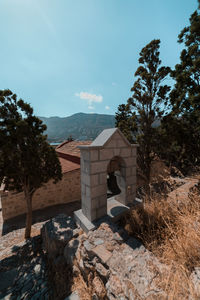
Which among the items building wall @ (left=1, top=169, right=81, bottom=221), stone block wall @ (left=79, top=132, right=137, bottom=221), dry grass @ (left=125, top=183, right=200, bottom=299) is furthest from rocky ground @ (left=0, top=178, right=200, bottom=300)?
building wall @ (left=1, top=169, right=81, bottom=221)

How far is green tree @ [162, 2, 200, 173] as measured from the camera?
6.77 metres

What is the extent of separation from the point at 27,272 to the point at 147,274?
3825mm

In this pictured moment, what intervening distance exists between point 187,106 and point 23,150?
9539mm

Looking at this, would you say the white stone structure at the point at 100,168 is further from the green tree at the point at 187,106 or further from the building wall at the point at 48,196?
the building wall at the point at 48,196

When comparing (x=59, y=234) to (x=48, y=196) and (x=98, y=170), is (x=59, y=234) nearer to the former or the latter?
(x=98, y=170)

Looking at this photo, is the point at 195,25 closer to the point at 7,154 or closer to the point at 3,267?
the point at 7,154

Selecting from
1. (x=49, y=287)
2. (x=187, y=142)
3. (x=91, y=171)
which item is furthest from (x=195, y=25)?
(x=49, y=287)

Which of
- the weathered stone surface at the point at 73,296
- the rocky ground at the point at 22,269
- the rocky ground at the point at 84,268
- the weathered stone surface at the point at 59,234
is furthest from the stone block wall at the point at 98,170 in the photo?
the rocky ground at the point at 22,269

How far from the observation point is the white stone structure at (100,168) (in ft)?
11.1

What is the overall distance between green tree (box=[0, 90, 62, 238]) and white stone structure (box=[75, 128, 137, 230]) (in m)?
3.15

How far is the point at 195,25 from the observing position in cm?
681

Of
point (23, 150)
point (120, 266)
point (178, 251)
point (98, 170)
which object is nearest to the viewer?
point (178, 251)

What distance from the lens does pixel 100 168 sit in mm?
3506

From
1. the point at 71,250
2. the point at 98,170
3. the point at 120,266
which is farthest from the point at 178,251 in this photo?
the point at 71,250
